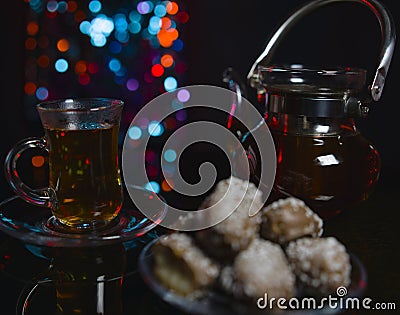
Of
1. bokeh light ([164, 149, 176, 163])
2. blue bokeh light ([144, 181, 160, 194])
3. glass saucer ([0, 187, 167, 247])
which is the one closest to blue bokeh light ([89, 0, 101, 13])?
bokeh light ([164, 149, 176, 163])

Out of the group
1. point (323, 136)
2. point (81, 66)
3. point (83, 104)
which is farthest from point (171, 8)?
point (323, 136)

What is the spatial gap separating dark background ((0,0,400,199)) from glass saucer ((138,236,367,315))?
1.08 meters

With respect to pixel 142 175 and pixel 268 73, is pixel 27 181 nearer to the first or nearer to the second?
pixel 142 175

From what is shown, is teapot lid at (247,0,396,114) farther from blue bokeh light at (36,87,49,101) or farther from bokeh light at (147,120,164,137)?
blue bokeh light at (36,87,49,101)

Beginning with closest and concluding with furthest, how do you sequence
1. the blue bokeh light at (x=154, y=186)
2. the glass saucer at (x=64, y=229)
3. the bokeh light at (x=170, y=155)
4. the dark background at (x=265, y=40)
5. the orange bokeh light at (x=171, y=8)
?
1. the glass saucer at (x=64, y=229)
2. the blue bokeh light at (x=154, y=186)
3. the bokeh light at (x=170, y=155)
4. the dark background at (x=265, y=40)
5. the orange bokeh light at (x=171, y=8)

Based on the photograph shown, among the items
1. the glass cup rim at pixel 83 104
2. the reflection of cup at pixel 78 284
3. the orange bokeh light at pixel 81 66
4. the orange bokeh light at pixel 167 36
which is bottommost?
the reflection of cup at pixel 78 284

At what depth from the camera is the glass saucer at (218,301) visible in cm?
58

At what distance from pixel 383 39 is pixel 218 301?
59 cm

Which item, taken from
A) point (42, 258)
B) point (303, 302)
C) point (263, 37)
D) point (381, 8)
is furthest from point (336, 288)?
point (263, 37)

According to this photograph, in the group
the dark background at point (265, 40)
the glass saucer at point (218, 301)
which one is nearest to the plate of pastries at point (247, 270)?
the glass saucer at point (218, 301)

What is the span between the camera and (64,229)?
92cm

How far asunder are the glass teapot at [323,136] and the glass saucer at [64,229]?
0.21 m

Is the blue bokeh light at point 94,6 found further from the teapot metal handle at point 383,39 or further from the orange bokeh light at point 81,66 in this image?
the teapot metal handle at point 383,39

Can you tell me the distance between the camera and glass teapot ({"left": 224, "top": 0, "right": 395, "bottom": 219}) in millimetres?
917
